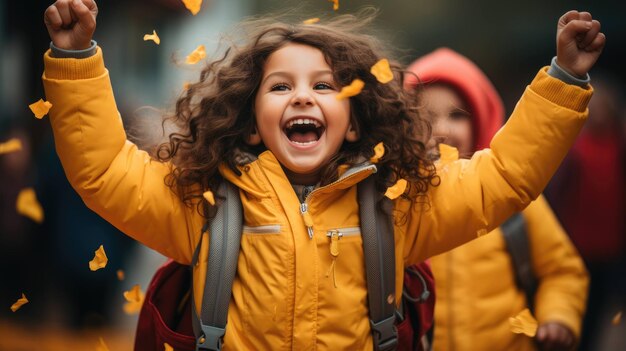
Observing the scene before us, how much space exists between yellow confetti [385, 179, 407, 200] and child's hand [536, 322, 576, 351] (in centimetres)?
126

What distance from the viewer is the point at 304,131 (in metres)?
3.20

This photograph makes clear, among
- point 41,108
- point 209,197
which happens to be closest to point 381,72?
point 209,197

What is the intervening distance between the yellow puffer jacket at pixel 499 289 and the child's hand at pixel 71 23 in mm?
1943

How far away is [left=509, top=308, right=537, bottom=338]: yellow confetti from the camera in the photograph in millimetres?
3855

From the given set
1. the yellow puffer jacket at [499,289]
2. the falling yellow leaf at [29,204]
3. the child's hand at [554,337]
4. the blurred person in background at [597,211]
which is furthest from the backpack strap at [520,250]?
the falling yellow leaf at [29,204]

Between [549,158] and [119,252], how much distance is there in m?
4.60

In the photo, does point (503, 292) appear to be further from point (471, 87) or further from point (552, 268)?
point (471, 87)

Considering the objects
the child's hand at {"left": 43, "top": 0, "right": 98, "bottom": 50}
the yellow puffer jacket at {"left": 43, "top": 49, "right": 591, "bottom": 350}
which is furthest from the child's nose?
the child's hand at {"left": 43, "top": 0, "right": 98, "bottom": 50}

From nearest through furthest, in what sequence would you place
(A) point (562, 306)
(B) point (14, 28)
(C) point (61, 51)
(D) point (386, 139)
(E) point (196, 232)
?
1. (C) point (61, 51)
2. (E) point (196, 232)
3. (D) point (386, 139)
4. (A) point (562, 306)
5. (B) point (14, 28)

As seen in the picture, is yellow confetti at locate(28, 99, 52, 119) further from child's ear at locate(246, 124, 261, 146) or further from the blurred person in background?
the blurred person in background

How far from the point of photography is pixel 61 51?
287 centimetres

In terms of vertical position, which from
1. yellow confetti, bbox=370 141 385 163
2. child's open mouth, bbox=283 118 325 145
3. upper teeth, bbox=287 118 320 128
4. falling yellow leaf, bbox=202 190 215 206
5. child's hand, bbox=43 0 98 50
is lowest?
falling yellow leaf, bbox=202 190 215 206

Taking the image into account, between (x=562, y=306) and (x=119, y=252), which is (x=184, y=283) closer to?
(x=562, y=306)

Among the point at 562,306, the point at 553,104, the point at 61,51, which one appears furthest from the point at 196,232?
the point at 562,306
